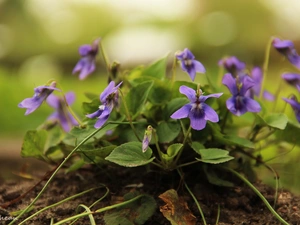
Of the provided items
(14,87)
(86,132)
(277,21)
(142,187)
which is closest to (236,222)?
(142,187)

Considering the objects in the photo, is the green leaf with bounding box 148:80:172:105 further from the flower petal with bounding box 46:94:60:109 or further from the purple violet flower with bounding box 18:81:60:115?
the flower petal with bounding box 46:94:60:109

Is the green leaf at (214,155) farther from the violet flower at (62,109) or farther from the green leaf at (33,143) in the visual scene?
the violet flower at (62,109)

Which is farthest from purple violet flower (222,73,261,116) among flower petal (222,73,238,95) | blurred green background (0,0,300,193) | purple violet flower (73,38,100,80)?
blurred green background (0,0,300,193)

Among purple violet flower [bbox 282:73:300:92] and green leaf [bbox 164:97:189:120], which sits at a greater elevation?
green leaf [bbox 164:97:189:120]

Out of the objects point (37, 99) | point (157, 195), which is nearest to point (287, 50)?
point (157, 195)

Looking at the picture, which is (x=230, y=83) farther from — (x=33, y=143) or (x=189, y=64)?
A: (x=33, y=143)

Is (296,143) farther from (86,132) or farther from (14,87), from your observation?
(14,87)
